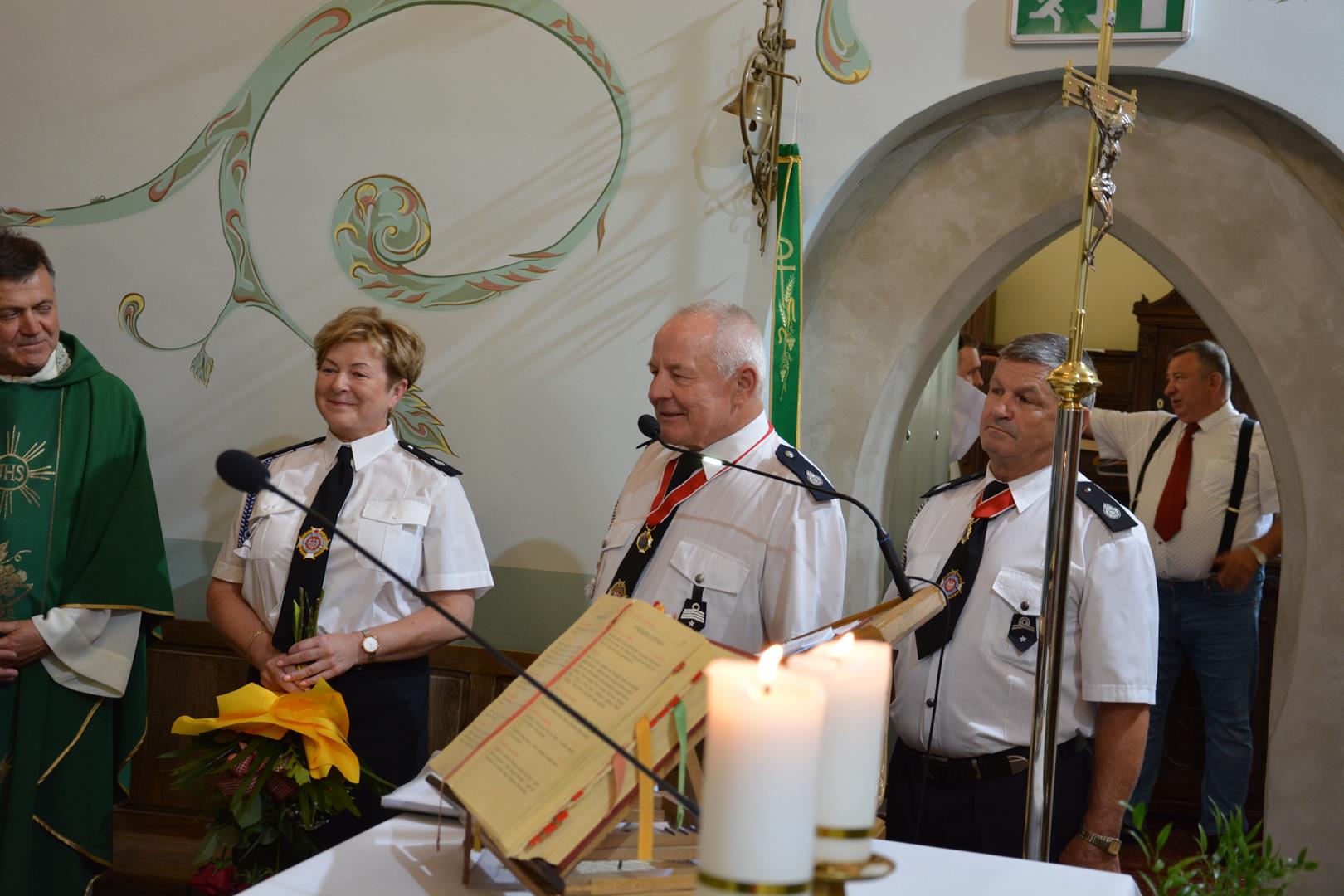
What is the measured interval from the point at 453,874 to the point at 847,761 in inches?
26.9

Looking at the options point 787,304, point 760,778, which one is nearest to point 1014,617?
point 787,304

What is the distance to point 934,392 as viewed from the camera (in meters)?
4.62

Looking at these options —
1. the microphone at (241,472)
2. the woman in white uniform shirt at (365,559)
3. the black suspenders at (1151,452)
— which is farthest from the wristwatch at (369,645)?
the black suspenders at (1151,452)

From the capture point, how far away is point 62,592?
276cm

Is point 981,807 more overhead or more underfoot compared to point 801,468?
more underfoot

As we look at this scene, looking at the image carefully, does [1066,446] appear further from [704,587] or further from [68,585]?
[68,585]

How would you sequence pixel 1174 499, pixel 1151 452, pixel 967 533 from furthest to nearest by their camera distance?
pixel 1151 452
pixel 1174 499
pixel 967 533

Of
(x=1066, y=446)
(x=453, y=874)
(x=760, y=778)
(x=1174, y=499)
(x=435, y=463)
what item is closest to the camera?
(x=760, y=778)

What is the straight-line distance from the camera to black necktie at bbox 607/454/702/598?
2.34 metres

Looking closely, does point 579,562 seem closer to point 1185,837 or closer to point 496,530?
point 496,530

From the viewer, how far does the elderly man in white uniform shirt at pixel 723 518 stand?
2225mm

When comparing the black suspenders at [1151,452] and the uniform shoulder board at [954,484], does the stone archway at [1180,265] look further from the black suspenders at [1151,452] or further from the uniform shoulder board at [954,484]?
the black suspenders at [1151,452]

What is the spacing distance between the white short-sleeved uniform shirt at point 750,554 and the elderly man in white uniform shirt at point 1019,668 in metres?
0.26

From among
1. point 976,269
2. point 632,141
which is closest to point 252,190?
point 632,141
